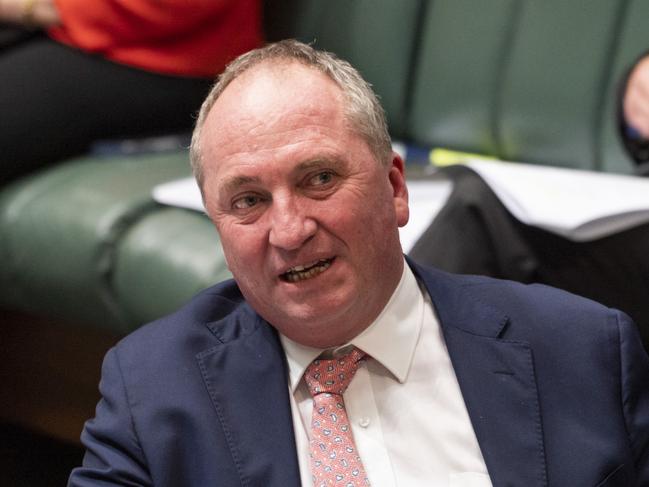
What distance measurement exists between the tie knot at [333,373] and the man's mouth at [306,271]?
133 millimetres

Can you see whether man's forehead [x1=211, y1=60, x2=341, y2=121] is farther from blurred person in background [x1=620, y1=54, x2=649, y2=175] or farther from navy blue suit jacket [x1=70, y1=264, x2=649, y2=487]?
blurred person in background [x1=620, y1=54, x2=649, y2=175]

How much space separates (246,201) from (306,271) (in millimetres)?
111

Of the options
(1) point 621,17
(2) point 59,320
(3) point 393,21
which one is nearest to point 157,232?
(2) point 59,320

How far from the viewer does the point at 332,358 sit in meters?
1.30

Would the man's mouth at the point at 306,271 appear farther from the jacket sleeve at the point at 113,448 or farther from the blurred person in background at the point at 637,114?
the blurred person in background at the point at 637,114

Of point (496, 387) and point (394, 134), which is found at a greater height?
point (496, 387)

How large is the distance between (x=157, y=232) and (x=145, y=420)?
0.93 meters

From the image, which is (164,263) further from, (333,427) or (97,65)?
(333,427)

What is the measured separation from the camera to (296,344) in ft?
4.27

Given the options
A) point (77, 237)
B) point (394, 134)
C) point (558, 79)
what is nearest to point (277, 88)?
point (77, 237)

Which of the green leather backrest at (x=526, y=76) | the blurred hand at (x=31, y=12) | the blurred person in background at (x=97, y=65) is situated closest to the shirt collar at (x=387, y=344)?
the green leather backrest at (x=526, y=76)

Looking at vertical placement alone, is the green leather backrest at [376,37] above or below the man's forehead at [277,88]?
below

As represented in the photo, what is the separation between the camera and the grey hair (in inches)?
49.6

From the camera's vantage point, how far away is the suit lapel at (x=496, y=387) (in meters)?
1.22
